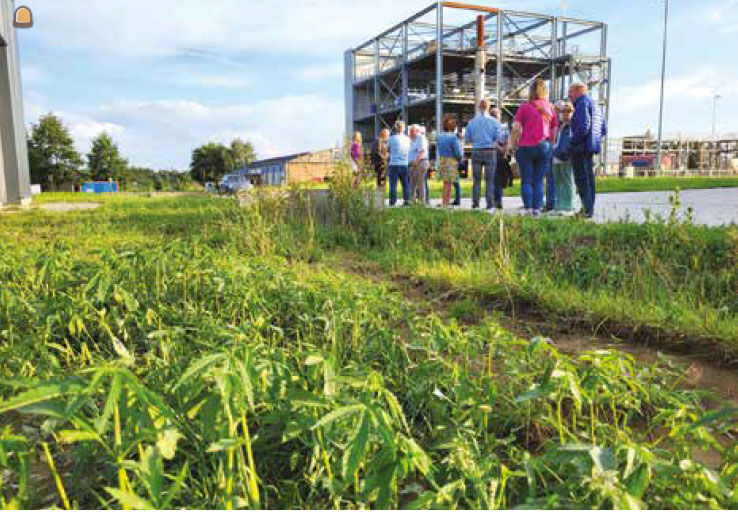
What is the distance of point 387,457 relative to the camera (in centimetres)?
131

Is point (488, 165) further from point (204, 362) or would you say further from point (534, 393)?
point (204, 362)

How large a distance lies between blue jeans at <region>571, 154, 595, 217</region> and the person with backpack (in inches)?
10.2

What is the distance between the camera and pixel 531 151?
8461 mm

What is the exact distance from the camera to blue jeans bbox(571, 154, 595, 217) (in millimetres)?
7789

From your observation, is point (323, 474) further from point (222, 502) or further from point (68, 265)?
point (68, 265)

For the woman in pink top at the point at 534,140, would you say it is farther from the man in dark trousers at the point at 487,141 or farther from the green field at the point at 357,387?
the green field at the point at 357,387

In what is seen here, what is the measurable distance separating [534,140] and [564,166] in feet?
2.47

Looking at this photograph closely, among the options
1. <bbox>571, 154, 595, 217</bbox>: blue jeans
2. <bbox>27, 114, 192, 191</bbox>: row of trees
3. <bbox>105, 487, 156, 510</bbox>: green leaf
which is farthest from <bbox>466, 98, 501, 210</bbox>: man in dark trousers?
<bbox>27, 114, 192, 191</bbox>: row of trees

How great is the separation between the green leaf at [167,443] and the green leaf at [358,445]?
1.24 ft

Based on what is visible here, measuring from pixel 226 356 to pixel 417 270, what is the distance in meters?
3.65

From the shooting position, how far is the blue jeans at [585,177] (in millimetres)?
7789

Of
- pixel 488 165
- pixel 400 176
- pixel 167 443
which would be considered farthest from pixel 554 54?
pixel 167 443

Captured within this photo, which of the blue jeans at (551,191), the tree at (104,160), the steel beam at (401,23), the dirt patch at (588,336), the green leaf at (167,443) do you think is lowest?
the dirt patch at (588,336)

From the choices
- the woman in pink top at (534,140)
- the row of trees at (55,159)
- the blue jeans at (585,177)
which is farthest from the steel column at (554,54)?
the blue jeans at (585,177)
